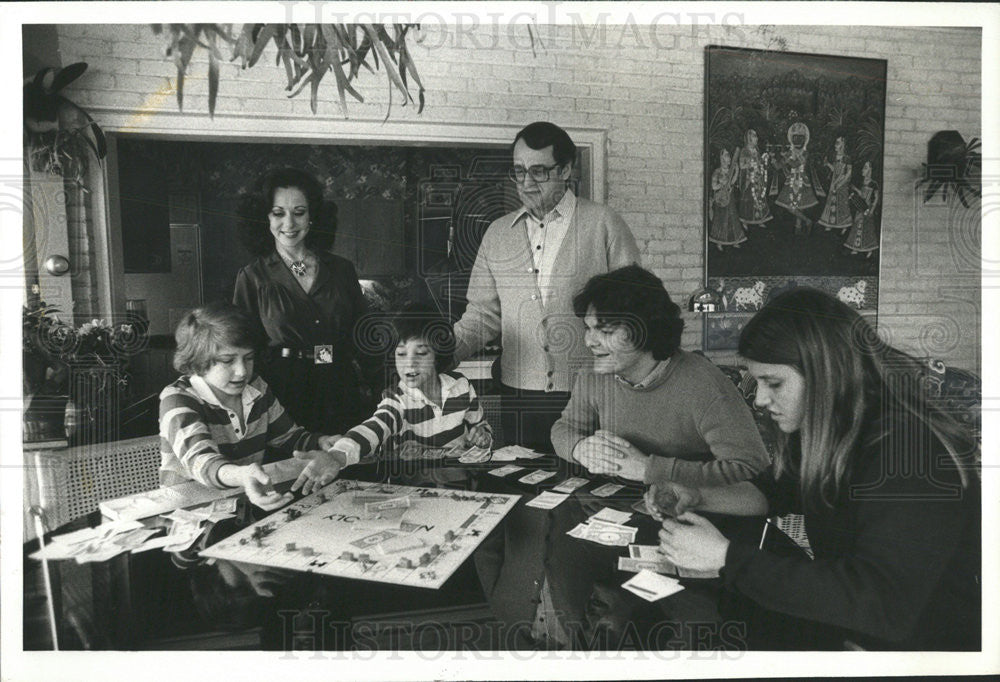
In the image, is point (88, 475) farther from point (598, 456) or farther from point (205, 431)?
A: point (598, 456)

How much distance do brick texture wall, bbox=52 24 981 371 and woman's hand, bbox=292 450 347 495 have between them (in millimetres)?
1128

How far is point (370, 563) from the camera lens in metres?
1.64

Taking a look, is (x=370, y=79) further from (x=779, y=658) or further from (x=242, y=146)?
(x=779, y=658)

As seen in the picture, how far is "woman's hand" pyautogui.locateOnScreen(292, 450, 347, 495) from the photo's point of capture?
2.05 m

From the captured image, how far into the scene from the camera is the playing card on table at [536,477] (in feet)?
6.84

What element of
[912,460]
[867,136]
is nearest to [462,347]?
[912,460]

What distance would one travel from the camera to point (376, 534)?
5.78 feet

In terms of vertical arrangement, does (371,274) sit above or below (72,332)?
above

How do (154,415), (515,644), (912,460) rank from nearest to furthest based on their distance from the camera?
(515,644) → (912,460) → (154,415)

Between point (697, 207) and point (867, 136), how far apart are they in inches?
25.3

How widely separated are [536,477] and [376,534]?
0.57 metres

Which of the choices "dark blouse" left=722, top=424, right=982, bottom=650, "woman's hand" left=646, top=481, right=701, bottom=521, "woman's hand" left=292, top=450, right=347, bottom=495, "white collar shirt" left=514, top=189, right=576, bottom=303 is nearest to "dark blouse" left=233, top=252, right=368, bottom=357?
"woman's hand" left=292, top=450, right=347, bottom=495

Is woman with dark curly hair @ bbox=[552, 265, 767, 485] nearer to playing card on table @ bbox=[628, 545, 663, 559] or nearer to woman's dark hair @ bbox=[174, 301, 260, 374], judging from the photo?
playing card on table @ bbox=[628, 545, 663, 559]

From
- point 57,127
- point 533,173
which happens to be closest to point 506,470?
point 533,173
